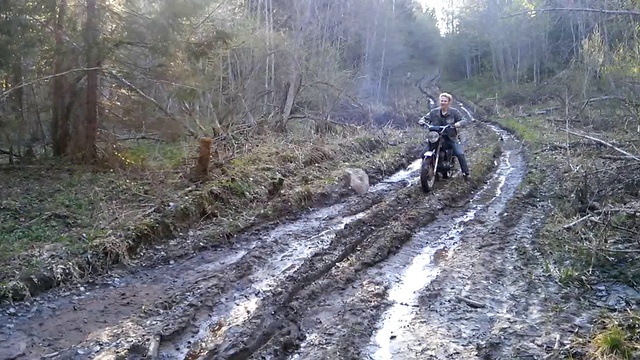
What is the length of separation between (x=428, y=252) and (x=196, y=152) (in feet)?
17.2

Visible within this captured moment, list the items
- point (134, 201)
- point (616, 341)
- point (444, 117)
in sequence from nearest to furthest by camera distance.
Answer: point (616, 341)
point (134, 201)
point (444, 117)

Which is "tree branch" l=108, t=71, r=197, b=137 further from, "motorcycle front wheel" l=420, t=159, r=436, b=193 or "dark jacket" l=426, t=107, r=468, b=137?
"dark jacket" l=426, t=107, r=468, b=137

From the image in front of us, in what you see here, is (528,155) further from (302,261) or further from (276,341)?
(276,341)

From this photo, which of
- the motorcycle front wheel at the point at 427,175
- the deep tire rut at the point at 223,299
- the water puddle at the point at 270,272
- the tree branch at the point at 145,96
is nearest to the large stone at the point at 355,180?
the water puddle at the point at 270,272

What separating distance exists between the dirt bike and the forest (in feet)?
3.62

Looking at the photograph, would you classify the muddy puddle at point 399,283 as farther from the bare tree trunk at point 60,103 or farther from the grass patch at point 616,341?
the bare tree trunk at point 60,103

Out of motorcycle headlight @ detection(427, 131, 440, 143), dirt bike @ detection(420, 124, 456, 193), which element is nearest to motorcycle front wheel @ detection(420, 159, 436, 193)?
dirt bike @ detection(420, 124, 456, 193)

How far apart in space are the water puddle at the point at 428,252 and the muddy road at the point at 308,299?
20 mm

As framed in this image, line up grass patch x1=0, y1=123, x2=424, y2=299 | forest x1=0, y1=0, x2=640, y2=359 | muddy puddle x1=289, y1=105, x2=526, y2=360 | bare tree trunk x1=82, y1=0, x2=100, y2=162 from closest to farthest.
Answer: muddy puddle x1=289, y1=105, x2=526, y2=360
grass patch x1=0, y1=123, x2=424, y2=299
forest x1=0, y1=0, x2=640, y2=359
bare tree trunk x1=82, y1=0, x2=100, y2=162

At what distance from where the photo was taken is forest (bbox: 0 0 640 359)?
6371 mm

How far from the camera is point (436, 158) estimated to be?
10984 mm

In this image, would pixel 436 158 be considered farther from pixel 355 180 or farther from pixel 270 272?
pixel 270 272

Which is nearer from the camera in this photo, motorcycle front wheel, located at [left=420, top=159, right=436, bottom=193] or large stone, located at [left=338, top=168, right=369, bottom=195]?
motorcycle front wheel, located at [left=420, top=159, right=436, bottom=193]

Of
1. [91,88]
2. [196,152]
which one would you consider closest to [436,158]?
[196,152]
